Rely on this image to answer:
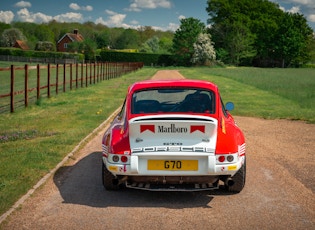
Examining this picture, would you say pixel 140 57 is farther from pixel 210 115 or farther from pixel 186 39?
pixel 210 115

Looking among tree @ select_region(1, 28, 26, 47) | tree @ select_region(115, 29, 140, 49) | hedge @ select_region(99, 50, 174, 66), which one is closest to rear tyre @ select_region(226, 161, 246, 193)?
hedge @ select_region(99, 50, 174, 66)

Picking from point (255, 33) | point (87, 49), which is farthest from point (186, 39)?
point (87, 49)

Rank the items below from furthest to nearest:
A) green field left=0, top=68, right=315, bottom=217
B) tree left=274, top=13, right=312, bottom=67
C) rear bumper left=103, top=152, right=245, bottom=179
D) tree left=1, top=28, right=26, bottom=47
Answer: tree left=1, top=28, right=26, bottom=47, tree left=274, top=13, right=312, bottom=67, green field left=0, top=68, right=315, bottom=217, rear bumper left=103, top=152, right=245, bottom=179

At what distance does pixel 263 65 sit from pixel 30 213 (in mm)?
112791

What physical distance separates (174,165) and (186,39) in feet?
335

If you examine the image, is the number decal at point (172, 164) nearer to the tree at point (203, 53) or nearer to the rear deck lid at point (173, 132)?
the rear deck lid at point (173, 132)

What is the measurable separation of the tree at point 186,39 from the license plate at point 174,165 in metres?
98.0

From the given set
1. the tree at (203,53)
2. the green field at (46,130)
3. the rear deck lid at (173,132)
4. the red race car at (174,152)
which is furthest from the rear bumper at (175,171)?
the tree at (203,53)

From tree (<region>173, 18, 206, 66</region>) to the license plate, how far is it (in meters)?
98.0

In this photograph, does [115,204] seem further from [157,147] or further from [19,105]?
[19,105]

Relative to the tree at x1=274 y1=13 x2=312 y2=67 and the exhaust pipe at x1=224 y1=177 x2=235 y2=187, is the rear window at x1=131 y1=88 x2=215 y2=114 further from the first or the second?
the tree at x1=274 y1=13 x2=312 y2=67

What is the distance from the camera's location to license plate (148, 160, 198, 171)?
17.2ft

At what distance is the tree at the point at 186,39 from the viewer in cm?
10306

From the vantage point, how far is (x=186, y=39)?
106 metres
